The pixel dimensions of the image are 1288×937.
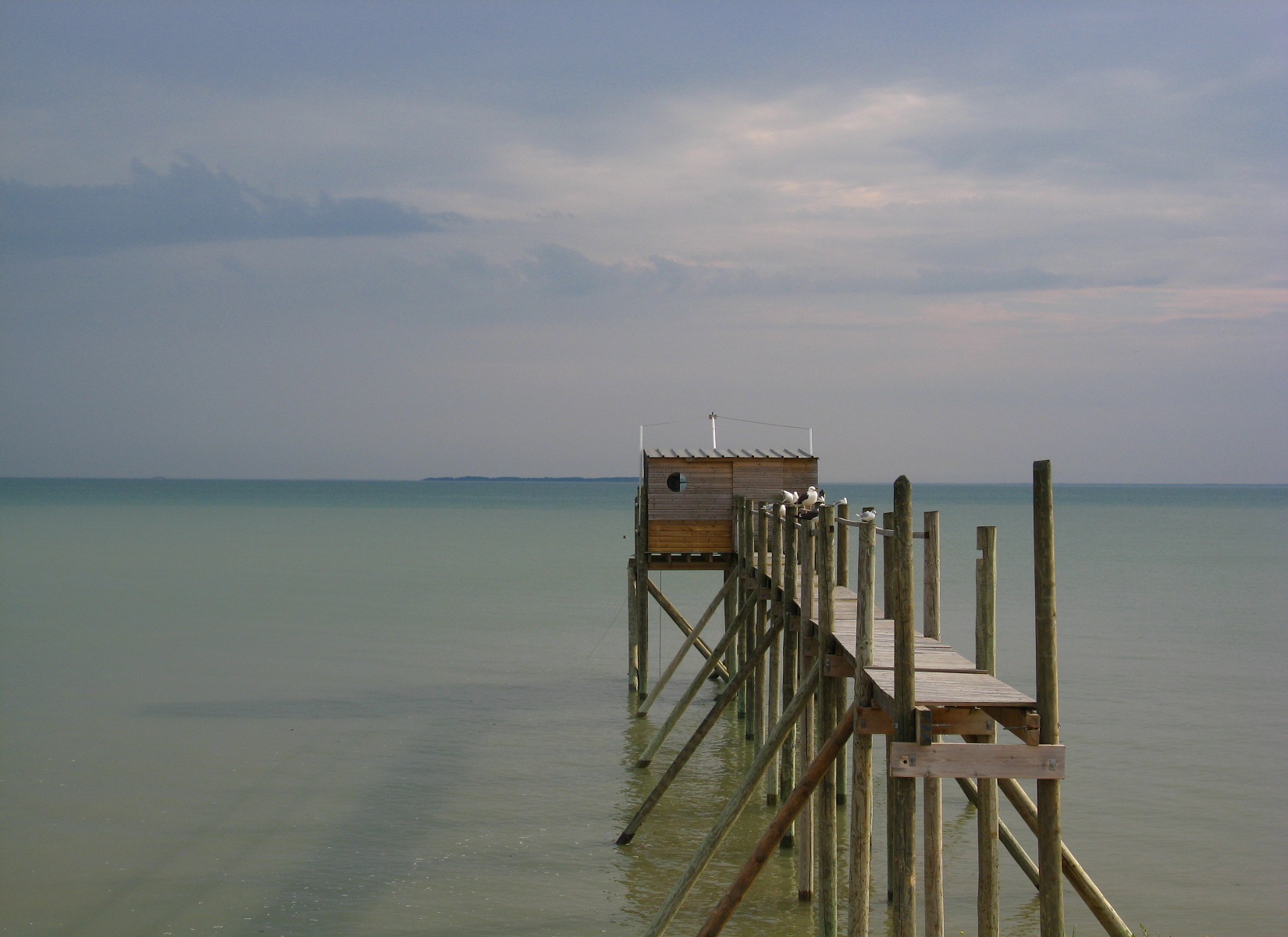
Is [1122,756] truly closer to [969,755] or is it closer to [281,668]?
[969,755]

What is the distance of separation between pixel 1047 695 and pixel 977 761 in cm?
56

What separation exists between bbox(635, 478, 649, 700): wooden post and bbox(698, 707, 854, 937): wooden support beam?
11.0m

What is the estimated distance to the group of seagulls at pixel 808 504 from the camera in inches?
471

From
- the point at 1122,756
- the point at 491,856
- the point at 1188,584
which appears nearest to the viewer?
the point at 491,856

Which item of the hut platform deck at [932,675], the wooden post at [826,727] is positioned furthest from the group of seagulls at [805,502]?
the wooden post at [826,727]

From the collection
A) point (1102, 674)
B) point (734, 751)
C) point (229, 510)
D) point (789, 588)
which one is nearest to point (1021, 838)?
point (789, 588)

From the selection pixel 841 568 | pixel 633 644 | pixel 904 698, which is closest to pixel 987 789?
pixel 904 698

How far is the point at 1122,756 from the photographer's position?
16.7 metres

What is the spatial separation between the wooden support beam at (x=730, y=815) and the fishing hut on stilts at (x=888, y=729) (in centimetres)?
2

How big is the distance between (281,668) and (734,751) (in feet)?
37.1

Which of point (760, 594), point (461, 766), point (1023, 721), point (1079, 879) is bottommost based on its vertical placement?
point (461, 766)

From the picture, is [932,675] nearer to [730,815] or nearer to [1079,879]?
[1079,879]

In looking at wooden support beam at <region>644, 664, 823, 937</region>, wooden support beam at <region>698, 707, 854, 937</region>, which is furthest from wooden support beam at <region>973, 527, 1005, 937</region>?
wooden support beam at <region>644, 664, 823, 937</region>

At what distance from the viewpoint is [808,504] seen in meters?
15.7
